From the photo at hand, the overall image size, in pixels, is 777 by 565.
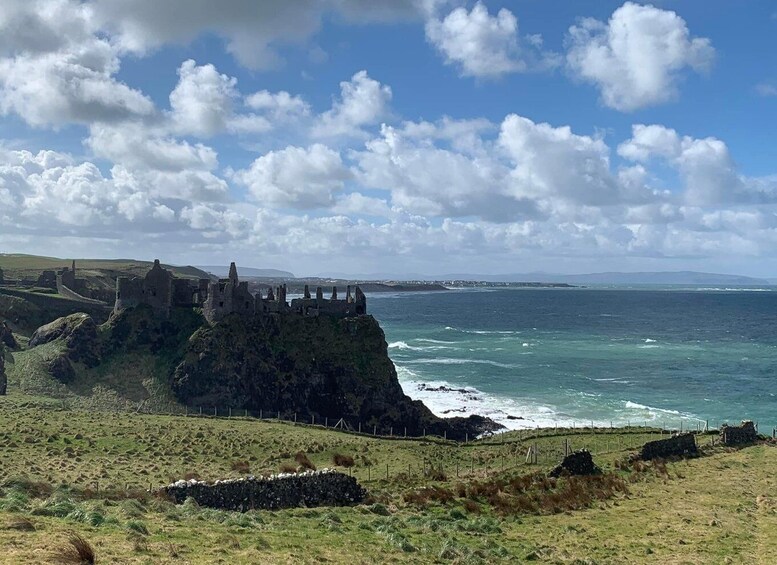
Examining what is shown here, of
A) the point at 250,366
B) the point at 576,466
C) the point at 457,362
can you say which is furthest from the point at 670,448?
the point at 457,362

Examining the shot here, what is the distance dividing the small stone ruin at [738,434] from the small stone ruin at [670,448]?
3.75 meters

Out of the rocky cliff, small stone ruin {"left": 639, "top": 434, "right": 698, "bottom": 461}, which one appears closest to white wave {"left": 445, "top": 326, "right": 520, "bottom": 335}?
the rocky cliff

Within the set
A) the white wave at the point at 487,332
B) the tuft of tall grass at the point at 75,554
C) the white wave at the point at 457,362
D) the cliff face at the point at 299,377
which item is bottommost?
the white wave at the point at 457,362

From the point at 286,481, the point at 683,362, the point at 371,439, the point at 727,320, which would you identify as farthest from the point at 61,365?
the point at 727,320

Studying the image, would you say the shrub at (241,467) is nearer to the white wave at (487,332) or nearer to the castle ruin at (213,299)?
the castle ruin at (213,299)

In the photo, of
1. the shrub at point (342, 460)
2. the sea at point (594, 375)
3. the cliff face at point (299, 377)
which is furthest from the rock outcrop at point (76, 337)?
the sea at point (594, 375)

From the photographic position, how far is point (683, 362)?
10988 centimetres

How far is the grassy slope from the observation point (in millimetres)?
15445

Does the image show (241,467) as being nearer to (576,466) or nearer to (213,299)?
(576,466)

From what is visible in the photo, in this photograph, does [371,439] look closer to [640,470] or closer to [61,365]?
[640,470]

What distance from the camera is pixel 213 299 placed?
67.8 meters

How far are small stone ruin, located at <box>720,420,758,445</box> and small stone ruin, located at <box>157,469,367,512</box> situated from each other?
2696cm

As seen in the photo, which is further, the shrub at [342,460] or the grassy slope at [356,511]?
the shrub at [342,460]

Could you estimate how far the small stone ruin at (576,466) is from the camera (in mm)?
30297
